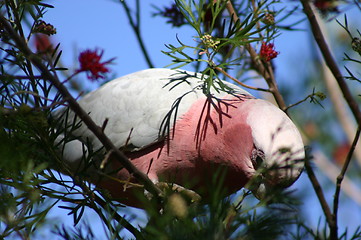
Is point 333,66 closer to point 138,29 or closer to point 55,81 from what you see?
point 55,81

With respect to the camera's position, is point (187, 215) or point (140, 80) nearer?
point (187, 215)

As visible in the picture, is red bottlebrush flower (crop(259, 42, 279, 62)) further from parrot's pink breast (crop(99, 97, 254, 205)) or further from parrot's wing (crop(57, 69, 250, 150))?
parrot's wing (crop(57, 69, 250, 150))

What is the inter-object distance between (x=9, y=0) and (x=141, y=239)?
A: 1.04m

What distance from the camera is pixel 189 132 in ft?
8.61

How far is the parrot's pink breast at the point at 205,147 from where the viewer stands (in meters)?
2.53

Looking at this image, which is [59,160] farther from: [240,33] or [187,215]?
[240,33]

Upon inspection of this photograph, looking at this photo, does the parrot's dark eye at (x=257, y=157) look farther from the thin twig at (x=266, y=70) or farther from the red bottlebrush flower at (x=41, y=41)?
the red bottlebrush flower at (x=41, y=41)

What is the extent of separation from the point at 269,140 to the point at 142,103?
0.87 metres

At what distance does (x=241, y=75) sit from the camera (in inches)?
123

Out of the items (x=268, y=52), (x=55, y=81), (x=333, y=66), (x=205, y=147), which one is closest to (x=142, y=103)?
Result: (x=205, y=147)

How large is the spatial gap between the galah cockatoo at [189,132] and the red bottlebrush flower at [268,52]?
24 centimetres

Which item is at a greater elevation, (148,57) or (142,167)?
(148,57)

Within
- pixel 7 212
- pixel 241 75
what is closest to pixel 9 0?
pixel 7 212

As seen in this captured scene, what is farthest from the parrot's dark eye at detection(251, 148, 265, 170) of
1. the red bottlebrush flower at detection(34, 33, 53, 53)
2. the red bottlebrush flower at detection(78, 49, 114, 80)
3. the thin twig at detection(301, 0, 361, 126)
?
the red bottlebrush flower at detection(34, 33, 53, 53)
